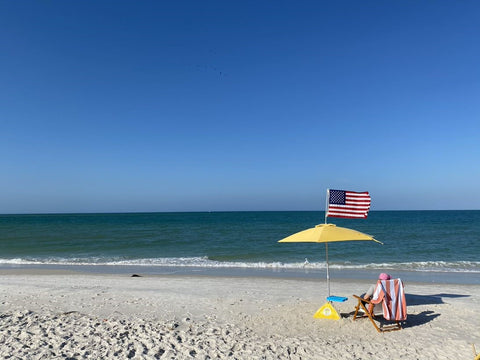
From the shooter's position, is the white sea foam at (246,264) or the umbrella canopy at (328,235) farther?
the white sea foam at (246,264)

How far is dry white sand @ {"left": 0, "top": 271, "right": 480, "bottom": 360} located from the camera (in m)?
5.60

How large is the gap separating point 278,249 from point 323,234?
17.2m

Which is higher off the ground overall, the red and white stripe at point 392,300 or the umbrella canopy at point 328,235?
the umbrella canopy at point 328,235

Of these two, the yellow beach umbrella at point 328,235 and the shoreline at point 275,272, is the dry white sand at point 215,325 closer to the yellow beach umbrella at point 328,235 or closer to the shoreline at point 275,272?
the yellow beach umbrella at point 328,235

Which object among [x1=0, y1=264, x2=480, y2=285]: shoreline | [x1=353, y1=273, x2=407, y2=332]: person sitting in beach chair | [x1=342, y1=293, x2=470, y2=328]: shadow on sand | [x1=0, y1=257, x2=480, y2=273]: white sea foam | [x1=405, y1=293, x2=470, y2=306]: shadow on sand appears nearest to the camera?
[x1=353, y1=273, x2=407, y2=332]: person sitting in beach chair

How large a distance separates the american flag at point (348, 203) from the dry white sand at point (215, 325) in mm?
2213

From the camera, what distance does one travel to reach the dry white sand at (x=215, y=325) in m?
5.60

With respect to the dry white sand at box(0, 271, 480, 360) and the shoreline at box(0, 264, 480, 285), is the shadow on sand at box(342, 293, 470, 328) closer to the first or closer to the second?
the dry white sand at box(0, 271, 480, 360)

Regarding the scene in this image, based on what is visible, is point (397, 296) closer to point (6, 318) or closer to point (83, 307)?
point (83, 307)

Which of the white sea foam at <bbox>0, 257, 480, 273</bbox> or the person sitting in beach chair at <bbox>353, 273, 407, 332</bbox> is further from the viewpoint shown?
the white sea foam at <bbox>0, 257, 480, 273</bbox>

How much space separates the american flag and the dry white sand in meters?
2.21

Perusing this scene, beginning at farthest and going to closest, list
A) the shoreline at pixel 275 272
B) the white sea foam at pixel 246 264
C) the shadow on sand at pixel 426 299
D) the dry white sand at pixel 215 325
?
the white sea foam at pixel 246 264, the shoreline at pixel 275 272, the shadow on sand at pixel 426 299, the dry white sand at pixel 215 325

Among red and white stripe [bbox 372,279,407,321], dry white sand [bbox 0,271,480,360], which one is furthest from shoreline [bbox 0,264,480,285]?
red and white stripe [bbox 372,279,407,321]

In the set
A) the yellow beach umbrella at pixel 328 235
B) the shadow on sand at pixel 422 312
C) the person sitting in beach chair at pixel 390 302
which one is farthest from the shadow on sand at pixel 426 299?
the yellow beach umbrella at pixel 328 235
